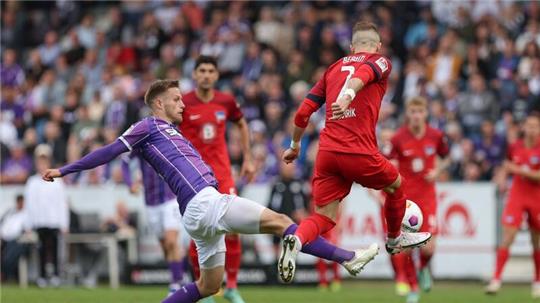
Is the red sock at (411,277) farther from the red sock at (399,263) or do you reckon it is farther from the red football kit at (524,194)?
the red football kit at (524,194)

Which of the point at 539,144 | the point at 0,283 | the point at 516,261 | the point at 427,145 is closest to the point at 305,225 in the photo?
the point at 427,145

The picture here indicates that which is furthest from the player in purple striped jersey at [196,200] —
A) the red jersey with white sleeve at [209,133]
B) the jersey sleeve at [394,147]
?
the jersey sleeve at [394,147]

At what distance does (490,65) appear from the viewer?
2547cm

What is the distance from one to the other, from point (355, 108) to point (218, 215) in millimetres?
1997

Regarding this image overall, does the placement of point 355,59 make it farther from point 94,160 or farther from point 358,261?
point 94,160

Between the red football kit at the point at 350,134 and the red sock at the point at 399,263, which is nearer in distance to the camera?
the red football kit at the point at 350,134

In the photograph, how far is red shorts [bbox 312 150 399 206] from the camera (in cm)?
1172

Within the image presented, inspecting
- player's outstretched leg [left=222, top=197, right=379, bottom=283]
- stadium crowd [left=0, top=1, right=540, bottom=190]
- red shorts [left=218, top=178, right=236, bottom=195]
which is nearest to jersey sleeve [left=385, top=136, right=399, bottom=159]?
red shorts [left=218, top=178, right=236, bottom=195]

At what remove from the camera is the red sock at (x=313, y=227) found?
436 inches

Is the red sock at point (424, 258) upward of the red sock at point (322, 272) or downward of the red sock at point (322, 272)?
upward

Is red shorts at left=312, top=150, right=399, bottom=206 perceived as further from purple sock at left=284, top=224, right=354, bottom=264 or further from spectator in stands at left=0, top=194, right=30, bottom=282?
spectator in stands at left=0, top=194, right=30, bottom=282

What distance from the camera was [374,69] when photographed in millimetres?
11570

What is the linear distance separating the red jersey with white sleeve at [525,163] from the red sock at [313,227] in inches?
266

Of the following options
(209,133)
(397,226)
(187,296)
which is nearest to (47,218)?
(209,133)
